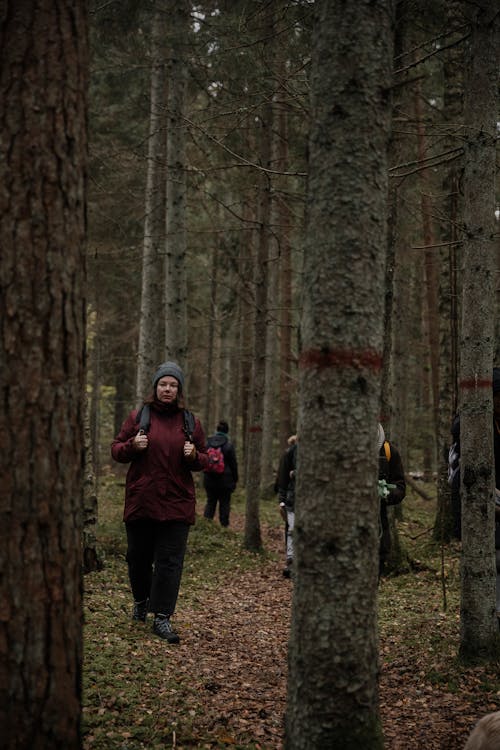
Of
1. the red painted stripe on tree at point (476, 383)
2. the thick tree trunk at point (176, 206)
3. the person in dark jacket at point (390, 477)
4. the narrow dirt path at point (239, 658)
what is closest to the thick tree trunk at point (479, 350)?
the red painted stripe on tree at point (476, 383)

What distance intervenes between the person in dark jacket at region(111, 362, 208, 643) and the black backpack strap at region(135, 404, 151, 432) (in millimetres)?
27

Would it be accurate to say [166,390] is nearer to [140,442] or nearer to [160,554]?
[140,442]

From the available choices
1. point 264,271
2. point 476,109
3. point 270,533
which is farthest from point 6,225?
point 270,533

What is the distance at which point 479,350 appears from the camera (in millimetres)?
5074

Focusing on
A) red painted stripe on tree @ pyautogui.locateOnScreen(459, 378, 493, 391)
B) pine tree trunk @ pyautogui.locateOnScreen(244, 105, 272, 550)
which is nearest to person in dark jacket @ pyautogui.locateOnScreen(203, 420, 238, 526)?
pine tree trunk @ pyautogui.locateOnScreen(244, 105, 272, 550)

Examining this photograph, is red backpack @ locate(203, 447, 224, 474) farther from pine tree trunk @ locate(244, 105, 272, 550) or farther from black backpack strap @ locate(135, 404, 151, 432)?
black backpack strap @ locate(135, 404, 151, 432)

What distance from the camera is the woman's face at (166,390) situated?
617 centimetres

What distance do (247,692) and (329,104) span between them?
13.3 ft

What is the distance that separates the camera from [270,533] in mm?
14094

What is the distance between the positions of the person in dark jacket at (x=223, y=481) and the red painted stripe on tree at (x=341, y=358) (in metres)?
10.5

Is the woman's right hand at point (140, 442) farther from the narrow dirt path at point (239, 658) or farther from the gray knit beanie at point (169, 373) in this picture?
the narrow dirt path at point (239, 658)

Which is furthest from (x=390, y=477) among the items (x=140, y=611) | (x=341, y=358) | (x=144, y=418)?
(x=341, y=358)

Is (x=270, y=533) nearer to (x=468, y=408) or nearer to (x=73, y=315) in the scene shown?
(x=468, y=408)

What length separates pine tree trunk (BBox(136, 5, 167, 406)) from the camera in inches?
457
